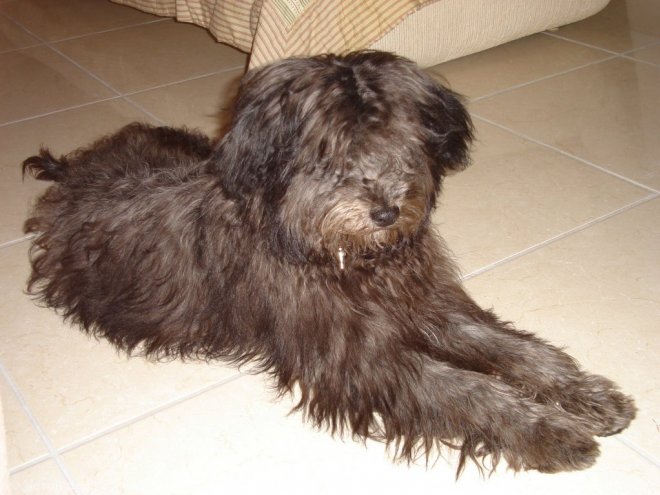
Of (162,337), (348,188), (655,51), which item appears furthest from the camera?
(655,51)

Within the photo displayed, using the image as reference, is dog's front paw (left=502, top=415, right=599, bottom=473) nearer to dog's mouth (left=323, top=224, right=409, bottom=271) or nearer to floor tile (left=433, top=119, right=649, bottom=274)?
dog's mouth (left=323, top=224, right=409, bottom=271)

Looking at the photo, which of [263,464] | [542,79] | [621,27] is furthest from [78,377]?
[621,27]

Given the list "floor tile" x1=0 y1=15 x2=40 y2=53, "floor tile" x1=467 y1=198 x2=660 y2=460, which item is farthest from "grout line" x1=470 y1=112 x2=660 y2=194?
"floor tile" x1=0 y1=15 x2=40 y2=53

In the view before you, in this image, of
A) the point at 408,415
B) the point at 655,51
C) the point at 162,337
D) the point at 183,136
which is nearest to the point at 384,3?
the point at 183,136

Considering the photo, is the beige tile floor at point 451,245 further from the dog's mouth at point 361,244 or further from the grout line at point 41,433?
the dog's mouth at point 361,244

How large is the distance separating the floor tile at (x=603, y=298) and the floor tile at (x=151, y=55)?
9.80 ft

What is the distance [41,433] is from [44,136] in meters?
2.51

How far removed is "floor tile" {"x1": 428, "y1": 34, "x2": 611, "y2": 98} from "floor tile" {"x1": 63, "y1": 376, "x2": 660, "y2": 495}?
284 centimetres

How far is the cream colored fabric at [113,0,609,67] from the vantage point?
4145 millimetres

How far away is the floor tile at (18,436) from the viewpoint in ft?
8.27

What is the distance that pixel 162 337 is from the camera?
2.86 meters

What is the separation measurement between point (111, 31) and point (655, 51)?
4084 millimetres

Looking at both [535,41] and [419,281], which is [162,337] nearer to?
[419,281]

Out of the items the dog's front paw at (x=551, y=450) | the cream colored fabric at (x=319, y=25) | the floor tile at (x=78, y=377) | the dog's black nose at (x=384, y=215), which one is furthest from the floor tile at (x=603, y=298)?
the cream colored fabric at (x=319, y=25)
